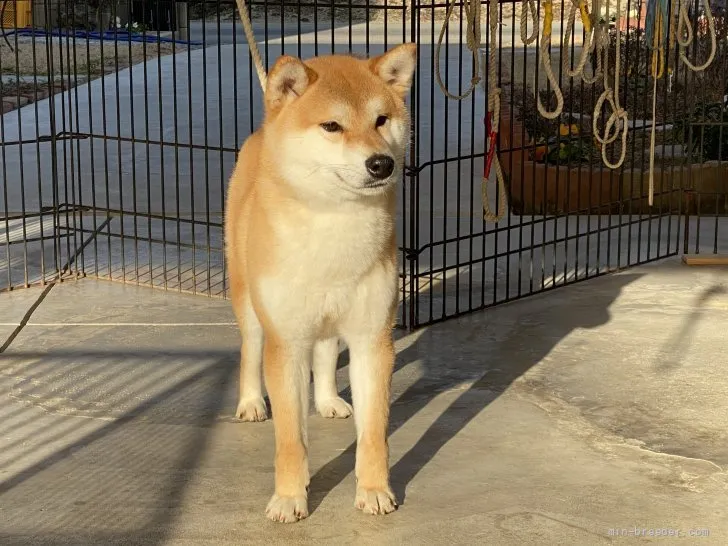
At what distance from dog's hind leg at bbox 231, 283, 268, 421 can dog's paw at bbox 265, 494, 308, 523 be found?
0.91m

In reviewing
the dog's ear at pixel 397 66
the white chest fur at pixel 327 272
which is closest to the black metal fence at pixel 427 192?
the dog's ear at pixel 397 66

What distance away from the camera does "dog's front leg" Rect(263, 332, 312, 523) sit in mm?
3552

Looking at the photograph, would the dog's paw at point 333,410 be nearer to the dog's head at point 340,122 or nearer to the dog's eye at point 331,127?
the dog's head at point 340,122

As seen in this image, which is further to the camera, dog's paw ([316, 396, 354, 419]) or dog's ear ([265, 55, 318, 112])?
dog's paw ([316, 396, 354, 419])

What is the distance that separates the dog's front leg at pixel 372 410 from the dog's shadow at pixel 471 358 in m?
0.15

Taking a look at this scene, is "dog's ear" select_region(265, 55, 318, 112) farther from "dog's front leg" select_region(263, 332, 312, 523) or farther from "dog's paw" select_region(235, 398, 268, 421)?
"dog's paw" select_region(235, 398, 268, 421)

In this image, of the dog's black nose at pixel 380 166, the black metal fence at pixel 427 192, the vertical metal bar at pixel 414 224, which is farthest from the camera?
the black metal fence at pixel 427 192

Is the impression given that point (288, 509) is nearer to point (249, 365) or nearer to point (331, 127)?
point (249, 365)

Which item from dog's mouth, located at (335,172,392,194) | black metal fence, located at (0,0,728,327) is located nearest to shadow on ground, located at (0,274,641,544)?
black metal fence, located at (0,0,728,327)

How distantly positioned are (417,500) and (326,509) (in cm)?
30

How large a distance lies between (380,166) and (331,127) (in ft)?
0.71

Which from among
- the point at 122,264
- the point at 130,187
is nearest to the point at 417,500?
the point at 122,264

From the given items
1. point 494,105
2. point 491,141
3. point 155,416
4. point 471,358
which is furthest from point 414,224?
point 155,416

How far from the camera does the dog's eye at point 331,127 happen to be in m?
3.35
